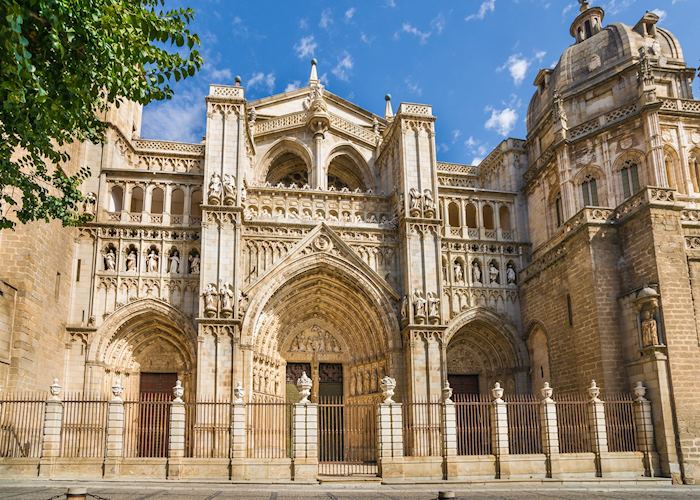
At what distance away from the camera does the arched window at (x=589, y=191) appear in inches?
905

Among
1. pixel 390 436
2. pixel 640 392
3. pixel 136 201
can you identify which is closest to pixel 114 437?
pixel 390 436

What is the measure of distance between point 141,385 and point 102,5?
50.8 ft

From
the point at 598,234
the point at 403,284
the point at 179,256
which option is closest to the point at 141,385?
the point at 179,256

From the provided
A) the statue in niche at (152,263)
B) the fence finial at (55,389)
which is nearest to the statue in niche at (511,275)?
the statue in niche at (152,263)

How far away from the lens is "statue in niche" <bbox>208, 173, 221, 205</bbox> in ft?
68.9

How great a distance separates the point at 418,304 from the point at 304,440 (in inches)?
278

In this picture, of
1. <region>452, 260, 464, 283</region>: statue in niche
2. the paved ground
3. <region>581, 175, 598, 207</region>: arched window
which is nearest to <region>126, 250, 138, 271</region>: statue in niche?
the paved ground

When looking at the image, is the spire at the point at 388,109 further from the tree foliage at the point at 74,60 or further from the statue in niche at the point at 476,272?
the tree foliage at the point at 74,60

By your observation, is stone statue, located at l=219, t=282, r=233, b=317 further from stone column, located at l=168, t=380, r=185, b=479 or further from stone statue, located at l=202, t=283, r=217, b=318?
stone column, located at l=168, t=380, r=185, b=479

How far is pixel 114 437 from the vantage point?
15594 millimetres

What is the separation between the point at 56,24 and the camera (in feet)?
26.2

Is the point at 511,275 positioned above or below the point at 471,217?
below

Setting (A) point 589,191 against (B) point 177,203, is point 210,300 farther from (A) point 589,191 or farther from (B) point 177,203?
(A) point 589,191

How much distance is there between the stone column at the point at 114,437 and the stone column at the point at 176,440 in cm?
127
